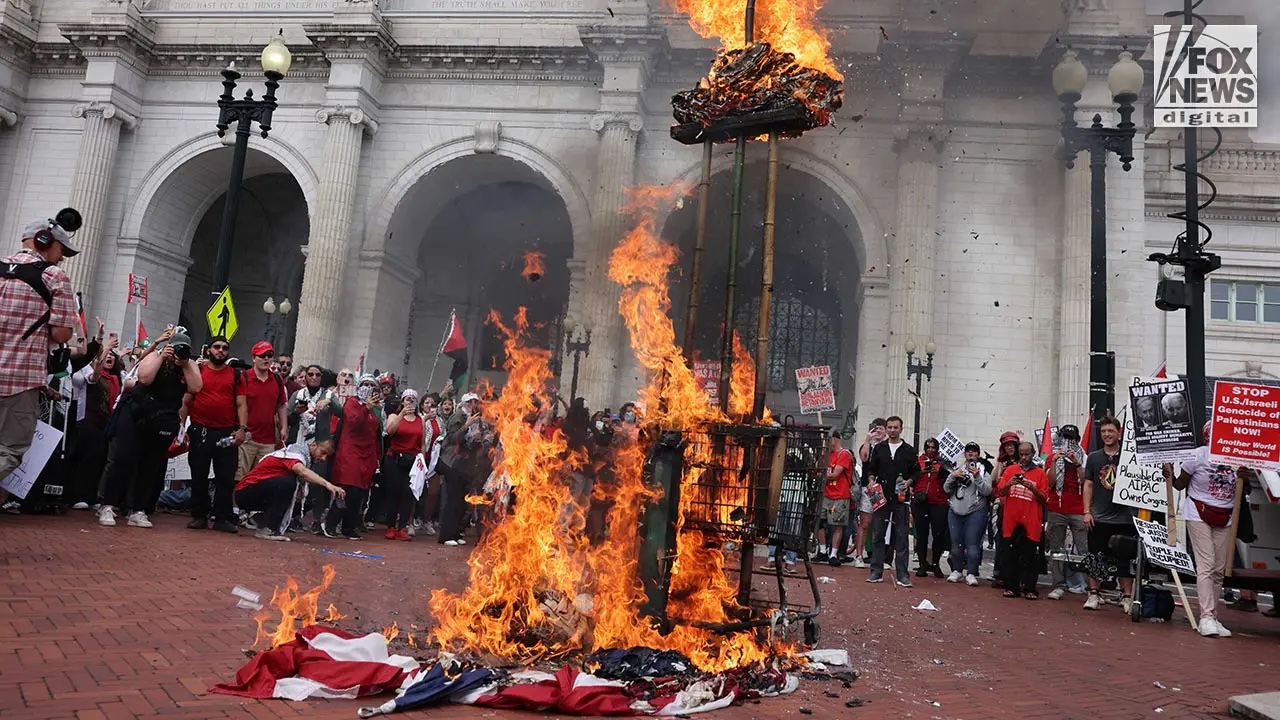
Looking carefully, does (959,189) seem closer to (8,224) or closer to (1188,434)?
(1188,434)

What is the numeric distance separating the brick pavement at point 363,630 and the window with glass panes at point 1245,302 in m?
16.5

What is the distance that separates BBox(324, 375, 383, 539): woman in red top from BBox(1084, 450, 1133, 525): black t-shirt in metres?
8.49

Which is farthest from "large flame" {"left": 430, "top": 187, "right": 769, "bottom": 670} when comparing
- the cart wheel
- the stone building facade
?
the stone building facade

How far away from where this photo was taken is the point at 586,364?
20000 millimetres

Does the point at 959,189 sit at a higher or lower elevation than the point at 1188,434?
higher

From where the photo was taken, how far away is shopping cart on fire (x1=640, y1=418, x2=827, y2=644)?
4941 mm

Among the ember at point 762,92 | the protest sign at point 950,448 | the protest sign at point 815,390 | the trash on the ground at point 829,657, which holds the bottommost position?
the trash on the ground at point 829,657

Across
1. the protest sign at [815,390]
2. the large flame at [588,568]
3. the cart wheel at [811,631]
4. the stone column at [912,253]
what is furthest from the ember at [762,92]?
the stone column at [912,253]

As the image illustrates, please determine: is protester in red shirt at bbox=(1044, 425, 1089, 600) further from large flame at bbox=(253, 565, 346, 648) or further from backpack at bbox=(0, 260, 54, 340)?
backpack at bbox=(0, 260, 54, 340)

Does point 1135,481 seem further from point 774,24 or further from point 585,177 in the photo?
point 585,177

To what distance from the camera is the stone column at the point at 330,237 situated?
21297 millimetres

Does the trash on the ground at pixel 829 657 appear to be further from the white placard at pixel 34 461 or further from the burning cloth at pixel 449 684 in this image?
the white placard at pixel 34 461

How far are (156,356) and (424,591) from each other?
371 cm

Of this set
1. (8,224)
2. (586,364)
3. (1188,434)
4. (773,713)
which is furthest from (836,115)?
(8,224)
